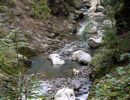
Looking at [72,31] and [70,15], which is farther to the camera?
[70,15]

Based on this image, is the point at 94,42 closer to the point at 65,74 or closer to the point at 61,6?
the point at 65,74

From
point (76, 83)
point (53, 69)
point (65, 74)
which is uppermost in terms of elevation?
point (53, 69)

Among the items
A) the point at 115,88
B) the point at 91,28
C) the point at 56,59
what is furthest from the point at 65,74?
the point at 115,88

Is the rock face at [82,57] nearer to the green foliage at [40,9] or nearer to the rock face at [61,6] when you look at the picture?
the green foliage at [40,9]

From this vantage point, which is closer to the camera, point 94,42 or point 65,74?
point 65,74

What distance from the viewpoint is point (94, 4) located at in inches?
809

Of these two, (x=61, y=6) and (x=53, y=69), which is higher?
(x=61, y=6)

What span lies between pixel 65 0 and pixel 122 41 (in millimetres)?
10496

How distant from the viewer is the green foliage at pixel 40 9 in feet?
46.3

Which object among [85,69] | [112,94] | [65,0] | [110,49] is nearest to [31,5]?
[65,0]

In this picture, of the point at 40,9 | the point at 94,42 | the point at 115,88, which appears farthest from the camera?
the point at 40,9

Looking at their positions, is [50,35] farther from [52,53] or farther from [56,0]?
[56,0]

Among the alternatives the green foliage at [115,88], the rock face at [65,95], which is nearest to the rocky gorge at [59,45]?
the rock face at [65,95]

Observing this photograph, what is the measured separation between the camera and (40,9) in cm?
1444
